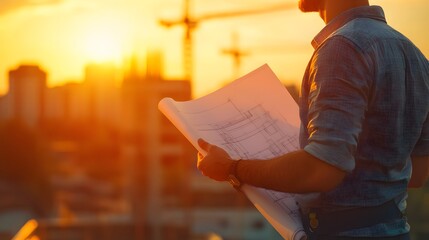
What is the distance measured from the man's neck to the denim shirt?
11 mm

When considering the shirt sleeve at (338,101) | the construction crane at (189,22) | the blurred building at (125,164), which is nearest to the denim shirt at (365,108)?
the shirt sleeve at (338,101)

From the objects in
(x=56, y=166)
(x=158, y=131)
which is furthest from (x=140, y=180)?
(x=56, y=166)

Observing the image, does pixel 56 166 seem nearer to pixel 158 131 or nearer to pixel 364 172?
pixel 158 131

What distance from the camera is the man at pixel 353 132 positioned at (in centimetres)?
127

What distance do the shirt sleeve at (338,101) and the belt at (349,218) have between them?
14 centimetres

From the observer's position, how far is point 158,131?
4012cm

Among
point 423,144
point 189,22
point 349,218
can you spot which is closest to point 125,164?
point 189,22

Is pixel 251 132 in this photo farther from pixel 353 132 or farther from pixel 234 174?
pixel 353 132

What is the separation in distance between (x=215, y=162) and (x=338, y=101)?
0.27m

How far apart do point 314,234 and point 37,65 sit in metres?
64.1

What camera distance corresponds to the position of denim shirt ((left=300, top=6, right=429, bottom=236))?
1.27m

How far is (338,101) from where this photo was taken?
1.27 meters

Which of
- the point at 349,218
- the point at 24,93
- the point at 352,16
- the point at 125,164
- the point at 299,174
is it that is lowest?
the point at 349,218

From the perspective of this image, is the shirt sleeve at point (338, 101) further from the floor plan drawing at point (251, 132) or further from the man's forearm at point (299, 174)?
the floor plan drawing at point (251, 132)
